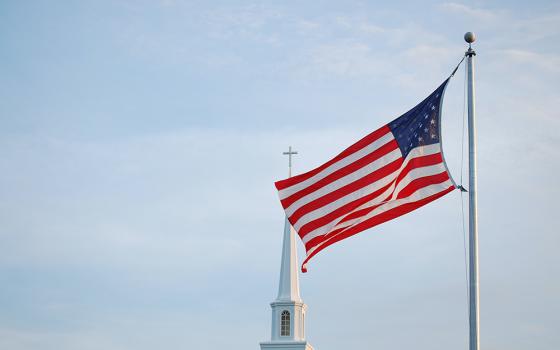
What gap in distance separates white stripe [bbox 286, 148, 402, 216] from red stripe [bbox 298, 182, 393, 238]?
50cm

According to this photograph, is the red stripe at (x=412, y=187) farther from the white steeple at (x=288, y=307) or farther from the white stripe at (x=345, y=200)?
the white steeple at (x=288, y=307)

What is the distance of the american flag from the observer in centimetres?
2166

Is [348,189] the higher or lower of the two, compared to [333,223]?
higher

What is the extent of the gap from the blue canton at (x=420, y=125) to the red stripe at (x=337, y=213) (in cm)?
108

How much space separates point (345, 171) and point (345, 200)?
714 mm

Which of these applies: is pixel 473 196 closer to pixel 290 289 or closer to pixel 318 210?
pixel 318 210

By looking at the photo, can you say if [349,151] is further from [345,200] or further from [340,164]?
[345,200]

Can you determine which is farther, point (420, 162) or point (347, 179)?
point (347, 179)

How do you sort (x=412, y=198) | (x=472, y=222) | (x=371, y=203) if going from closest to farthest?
(x=472, y=222)
(x=412, y=198)
(x=371, y=203)

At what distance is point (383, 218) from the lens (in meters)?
22.3

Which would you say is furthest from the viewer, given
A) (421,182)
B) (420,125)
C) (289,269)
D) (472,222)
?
(289,269)

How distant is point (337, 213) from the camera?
897 inches

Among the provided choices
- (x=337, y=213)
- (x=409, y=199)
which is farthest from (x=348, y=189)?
(x=409, y=199)

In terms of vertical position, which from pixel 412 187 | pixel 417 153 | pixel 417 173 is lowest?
pixel 412 187
